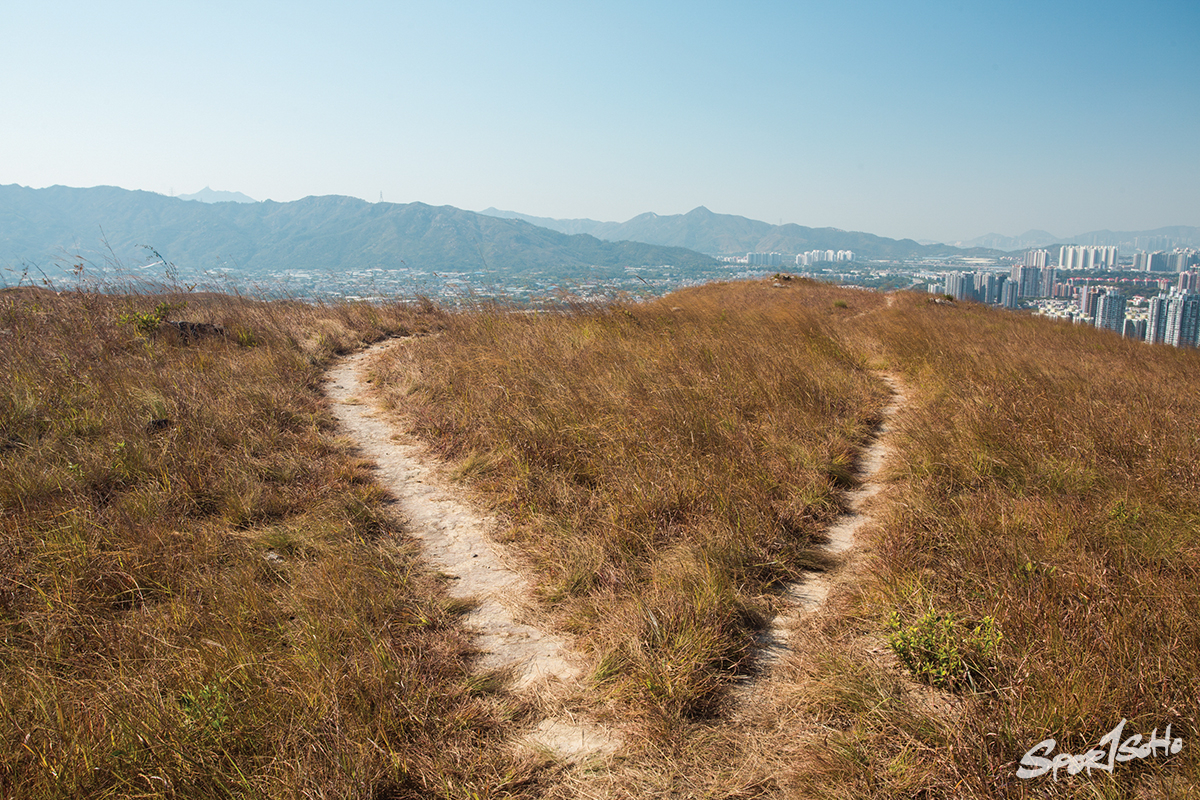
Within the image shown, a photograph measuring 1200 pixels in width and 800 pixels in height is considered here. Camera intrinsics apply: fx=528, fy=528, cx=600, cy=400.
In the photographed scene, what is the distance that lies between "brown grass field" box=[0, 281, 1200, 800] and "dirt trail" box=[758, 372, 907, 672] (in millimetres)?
105

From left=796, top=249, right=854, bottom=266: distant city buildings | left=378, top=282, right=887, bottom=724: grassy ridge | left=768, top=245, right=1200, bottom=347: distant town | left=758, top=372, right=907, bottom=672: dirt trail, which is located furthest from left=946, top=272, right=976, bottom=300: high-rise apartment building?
left=796, top=249, right=854, bottom=266: distant city buildings

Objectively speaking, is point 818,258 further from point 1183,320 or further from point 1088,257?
point 1183,320

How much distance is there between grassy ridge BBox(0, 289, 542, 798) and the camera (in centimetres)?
192

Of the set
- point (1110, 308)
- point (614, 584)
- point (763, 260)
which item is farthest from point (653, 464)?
point (763, 260)

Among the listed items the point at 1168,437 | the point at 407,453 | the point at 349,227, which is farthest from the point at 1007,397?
the point at 349,227

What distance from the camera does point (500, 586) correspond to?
338 centimetres

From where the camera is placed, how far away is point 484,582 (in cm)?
342

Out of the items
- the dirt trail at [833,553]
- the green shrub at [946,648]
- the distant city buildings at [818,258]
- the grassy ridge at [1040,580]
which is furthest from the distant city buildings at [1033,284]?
the distant city buildings at [818,258]

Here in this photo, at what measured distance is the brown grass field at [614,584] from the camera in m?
1.95

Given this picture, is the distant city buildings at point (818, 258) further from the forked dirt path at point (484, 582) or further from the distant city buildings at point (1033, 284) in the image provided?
the forked dirt path at point (484, 582)

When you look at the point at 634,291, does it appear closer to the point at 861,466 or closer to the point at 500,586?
the point at 861,466

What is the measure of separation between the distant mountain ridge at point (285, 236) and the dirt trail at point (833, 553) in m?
7.89

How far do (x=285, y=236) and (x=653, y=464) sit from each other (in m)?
132

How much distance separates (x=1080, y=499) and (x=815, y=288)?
1825 centimetres
